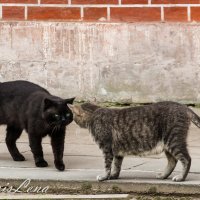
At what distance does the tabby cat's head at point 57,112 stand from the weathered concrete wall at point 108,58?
454cm

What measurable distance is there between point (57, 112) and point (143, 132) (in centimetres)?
120

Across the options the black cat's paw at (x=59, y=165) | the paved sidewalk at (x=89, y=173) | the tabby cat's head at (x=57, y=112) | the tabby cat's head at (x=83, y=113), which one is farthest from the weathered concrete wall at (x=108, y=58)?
the tabby cat's head at (x=83, y=113)

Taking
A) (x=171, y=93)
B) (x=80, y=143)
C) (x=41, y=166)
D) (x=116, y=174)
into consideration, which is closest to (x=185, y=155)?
(x=116, y=174)

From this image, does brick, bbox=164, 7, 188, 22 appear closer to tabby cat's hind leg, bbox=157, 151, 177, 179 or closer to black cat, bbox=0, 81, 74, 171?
black cat, bbox=0, 81, 74, 171

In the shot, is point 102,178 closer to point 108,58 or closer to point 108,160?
point 108,160

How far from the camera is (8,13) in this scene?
1401cm

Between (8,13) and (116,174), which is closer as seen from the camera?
(116,174)

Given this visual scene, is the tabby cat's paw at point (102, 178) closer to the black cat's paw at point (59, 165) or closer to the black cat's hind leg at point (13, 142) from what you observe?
the black cat's paw at point (59, 165)

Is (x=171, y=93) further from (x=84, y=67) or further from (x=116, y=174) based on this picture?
(x=116, y=174)

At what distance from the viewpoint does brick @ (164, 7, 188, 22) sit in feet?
45.4

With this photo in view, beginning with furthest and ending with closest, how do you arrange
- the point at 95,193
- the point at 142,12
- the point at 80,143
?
the point at 142,12, the point at 80,143, the point at 95,193

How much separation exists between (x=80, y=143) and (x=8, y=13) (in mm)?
3478

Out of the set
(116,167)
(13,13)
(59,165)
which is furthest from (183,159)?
(13,13)

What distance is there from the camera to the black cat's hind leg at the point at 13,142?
33.6ft
